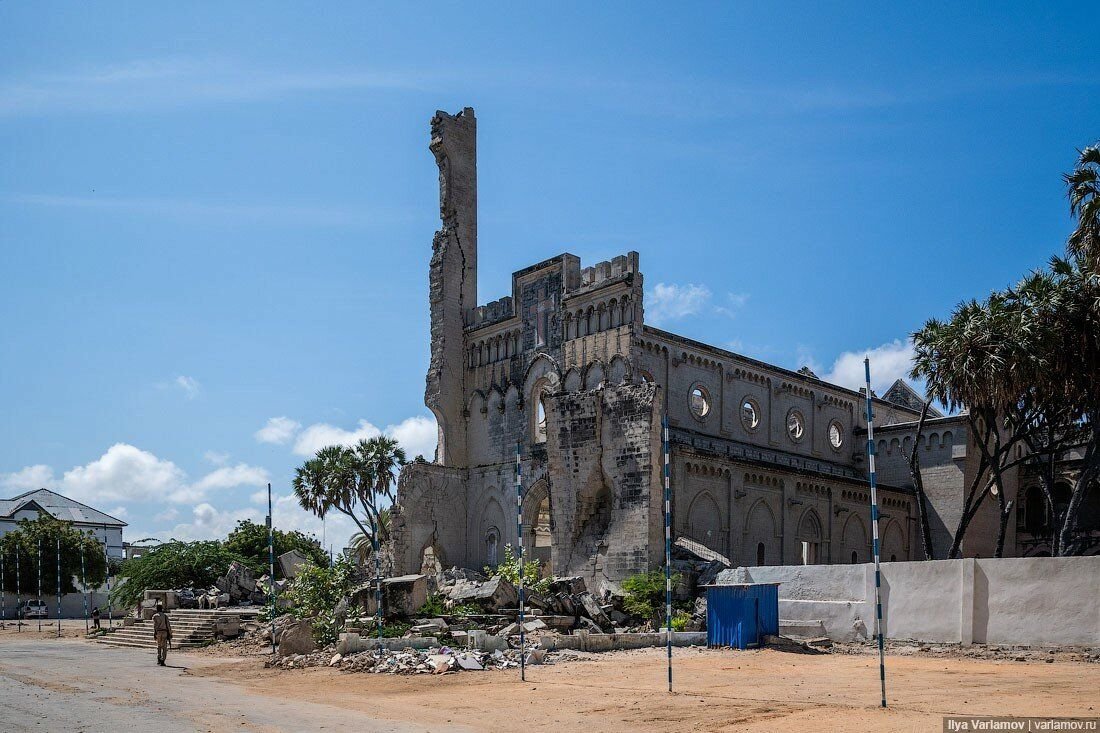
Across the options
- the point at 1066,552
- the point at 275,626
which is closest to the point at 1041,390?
the point at 1066,552

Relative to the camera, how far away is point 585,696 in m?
17.7

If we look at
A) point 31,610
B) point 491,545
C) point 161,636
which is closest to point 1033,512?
point 491,545

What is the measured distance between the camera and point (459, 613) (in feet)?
91.0

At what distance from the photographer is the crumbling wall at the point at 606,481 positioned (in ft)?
112

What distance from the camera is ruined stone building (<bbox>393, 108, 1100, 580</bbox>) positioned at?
36188 millimetres

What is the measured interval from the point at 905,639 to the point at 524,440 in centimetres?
2495

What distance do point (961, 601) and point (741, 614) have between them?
5.22 meters

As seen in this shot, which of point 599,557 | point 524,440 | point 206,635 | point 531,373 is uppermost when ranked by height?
point 531,373

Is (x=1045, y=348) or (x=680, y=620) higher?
(x=1045, y=348)

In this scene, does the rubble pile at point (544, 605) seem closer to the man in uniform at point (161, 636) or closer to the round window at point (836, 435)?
the man in uniform at point (161, 636)

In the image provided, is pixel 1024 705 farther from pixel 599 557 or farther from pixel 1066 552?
pixel 599 557

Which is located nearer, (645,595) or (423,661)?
(423,661)

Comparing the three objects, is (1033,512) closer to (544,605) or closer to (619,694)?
(544,605)

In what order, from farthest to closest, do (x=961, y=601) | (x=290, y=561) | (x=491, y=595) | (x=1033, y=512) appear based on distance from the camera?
1. (x=1033, y=512)
2. (x=290, y=561)
3. (x=491, y=595)
4. (x=961, y=601)
